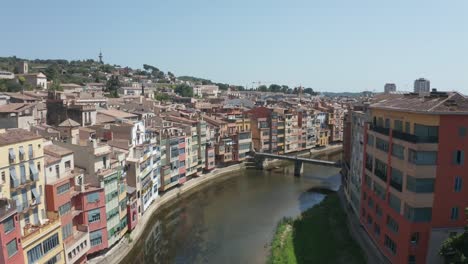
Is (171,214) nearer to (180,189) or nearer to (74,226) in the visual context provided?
(180,189)

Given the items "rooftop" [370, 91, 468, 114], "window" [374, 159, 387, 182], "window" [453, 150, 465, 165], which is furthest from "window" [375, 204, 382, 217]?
"rooftop" [370, 91, 468, 114]

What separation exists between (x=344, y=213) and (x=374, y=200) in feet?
31.5

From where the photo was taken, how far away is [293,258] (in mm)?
29719

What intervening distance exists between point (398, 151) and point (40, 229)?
73.3ft

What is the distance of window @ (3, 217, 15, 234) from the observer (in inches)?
766

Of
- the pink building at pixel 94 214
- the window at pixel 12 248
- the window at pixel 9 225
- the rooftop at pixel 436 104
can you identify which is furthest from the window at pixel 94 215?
the rooftop at pixel 436 104

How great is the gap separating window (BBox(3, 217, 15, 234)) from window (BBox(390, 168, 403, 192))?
2233 cm

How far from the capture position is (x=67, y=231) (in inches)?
1000

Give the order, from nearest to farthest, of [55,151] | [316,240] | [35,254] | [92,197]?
[35,254]
[55,151]
[92,197]
[316,240]

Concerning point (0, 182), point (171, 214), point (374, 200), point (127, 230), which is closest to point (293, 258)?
point (374, 200)

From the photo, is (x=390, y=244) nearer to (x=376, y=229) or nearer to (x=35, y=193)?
(x=376, y=229)

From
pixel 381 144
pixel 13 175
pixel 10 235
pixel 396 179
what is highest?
pixel 381 144

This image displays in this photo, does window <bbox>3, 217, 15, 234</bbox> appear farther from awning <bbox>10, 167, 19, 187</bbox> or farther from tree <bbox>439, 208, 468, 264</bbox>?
tree <bbox>439, 208, 468, 264</bbox>

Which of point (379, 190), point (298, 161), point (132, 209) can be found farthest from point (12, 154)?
point (298, 161)
